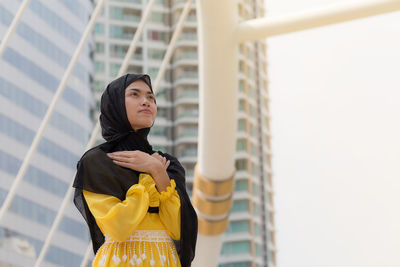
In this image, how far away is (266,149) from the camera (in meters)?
53.3

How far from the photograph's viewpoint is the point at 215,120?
5453mm

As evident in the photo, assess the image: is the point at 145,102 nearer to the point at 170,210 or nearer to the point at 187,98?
the point at 170,210

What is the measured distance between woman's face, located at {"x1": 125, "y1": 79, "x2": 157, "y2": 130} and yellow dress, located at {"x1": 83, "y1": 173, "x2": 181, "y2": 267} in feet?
0.45

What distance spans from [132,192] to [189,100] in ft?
151

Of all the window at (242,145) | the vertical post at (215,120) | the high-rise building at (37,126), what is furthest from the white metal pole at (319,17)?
the window at (242,145)

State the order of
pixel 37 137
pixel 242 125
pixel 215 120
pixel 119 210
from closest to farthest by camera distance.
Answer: pixel 119 210 < pixel 37 137 < pixel 215 120 < pixel 242 125

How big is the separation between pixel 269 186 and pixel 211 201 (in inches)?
1899

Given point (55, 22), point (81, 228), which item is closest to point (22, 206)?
point (81, 228)

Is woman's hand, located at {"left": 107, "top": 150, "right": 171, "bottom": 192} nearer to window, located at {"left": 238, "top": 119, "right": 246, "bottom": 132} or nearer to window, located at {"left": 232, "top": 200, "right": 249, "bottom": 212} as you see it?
window, located at {"left": 232, "top": 200, "right": 249, "bottom": 212}

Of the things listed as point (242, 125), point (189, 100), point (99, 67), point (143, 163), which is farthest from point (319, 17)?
point (99, 67)

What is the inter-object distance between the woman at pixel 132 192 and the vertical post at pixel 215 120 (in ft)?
10.5

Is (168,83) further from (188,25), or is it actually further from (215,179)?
(215,179)

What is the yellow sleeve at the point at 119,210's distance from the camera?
4.82 ft

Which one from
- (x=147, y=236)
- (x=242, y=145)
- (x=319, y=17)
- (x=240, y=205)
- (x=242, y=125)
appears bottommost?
(x=147, y=236)
